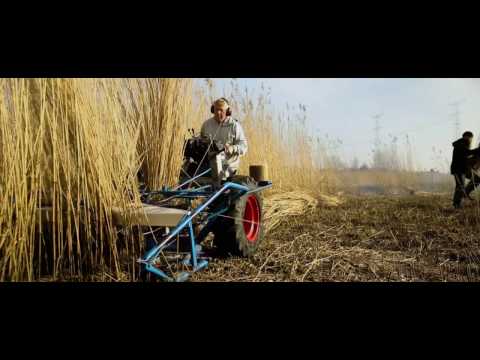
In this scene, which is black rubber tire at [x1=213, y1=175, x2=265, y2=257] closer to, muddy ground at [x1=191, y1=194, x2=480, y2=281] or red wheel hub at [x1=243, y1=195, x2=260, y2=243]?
muddy ground at [x1=191, y1=194, x2=480, y2=281]

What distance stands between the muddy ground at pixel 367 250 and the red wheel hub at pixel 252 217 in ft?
0.62

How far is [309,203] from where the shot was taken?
5523mm

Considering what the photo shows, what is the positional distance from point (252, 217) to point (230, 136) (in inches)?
34.6

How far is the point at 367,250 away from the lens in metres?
3.17

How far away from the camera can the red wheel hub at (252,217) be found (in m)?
3.09

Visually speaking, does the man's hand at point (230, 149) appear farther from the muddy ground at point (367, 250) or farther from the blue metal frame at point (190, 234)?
the muddy ground at point (367, 250)

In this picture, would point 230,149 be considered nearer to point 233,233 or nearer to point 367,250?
point 233,233

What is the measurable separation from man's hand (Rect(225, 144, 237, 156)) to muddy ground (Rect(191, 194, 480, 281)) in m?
0.95

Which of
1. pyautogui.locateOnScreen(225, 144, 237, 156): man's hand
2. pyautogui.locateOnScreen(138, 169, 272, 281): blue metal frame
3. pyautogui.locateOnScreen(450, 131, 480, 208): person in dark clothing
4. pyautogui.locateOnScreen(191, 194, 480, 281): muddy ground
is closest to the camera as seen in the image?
pyautogui.locateOnScreen(138, 169, 272, 281): blue metal frame

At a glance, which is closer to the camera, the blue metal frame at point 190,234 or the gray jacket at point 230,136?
the blue metal frame at point 190,234

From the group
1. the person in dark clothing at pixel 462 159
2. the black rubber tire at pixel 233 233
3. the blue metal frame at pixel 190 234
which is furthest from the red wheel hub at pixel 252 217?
the person in dark clothing at pixel 462 159

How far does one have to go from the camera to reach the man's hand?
10.6 feet

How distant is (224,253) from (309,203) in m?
3.11

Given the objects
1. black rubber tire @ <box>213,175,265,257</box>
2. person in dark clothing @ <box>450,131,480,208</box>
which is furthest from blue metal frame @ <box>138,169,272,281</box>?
person in dark clothing @ <box>450,131,480,208</box>
